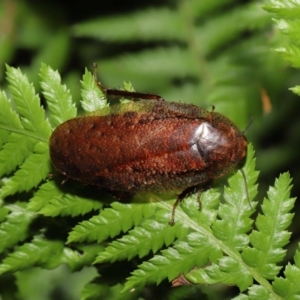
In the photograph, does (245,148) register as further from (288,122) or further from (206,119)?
(288,122)

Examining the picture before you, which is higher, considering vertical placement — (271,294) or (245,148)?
(245,148)

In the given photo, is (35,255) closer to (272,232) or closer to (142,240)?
(142,240)

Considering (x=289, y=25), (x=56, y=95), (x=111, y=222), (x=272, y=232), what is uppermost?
(x=289, y=25)

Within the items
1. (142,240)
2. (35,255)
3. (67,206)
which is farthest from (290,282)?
(35,255)

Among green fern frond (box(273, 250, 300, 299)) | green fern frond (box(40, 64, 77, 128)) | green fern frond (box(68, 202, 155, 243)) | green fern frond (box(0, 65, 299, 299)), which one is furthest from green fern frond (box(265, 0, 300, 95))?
green fern frond (box(40, 64, 77, 128))

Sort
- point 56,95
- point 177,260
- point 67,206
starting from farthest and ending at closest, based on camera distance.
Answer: point 56,95
point 67,206
point 177,260

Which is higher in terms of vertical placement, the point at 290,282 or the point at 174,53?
the point at 290,282

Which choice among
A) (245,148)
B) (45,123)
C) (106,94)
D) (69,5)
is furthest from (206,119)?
(69,5)

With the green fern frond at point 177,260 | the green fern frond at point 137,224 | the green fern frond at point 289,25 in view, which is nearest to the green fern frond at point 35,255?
the green fern frond at point 137,224

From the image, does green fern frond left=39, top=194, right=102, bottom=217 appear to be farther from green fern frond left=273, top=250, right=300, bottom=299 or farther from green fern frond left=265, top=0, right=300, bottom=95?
green fern frond left=265, top=0, right=300, bottom=95
